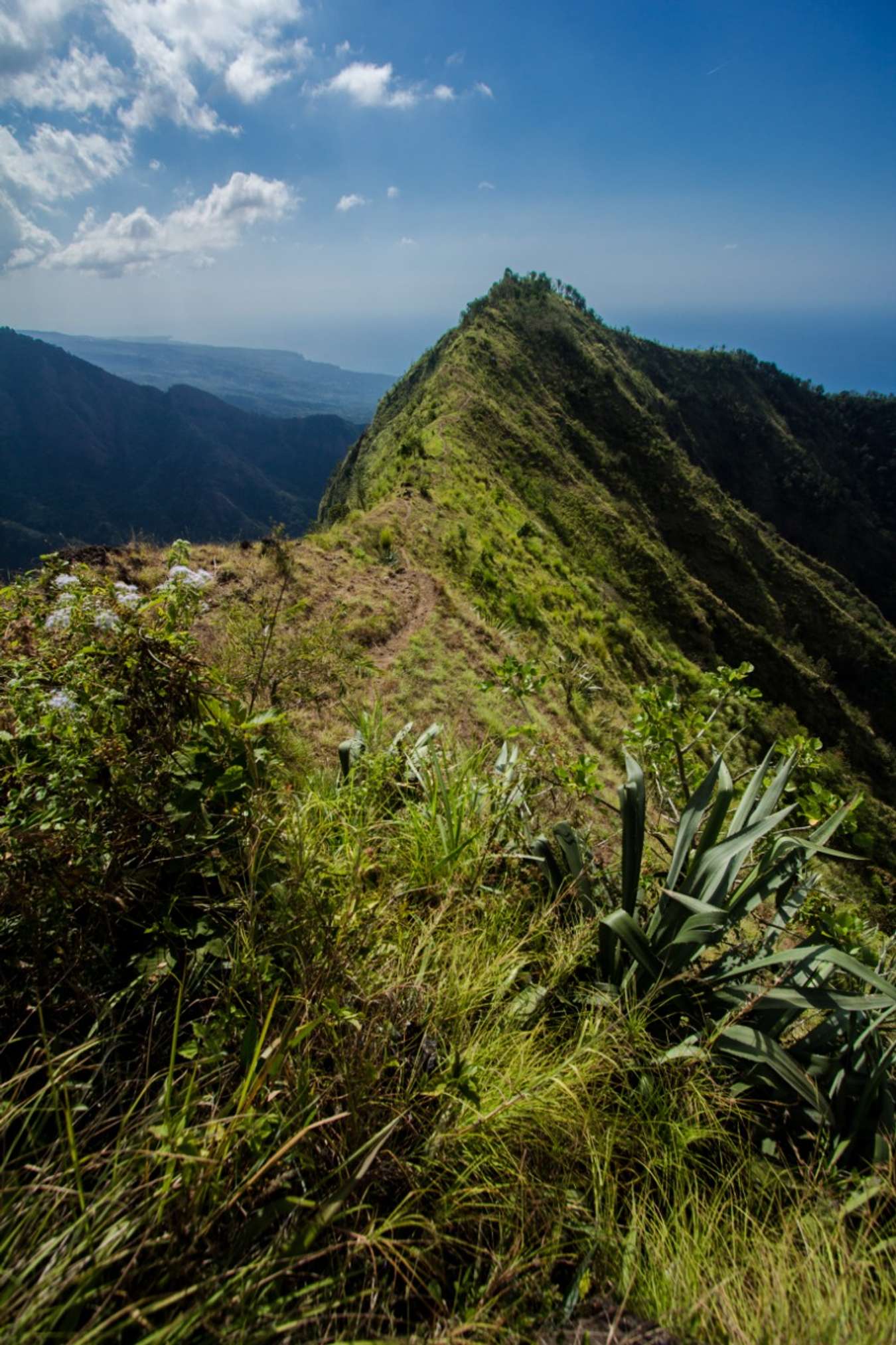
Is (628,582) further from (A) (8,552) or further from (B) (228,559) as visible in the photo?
(A) (8,552)

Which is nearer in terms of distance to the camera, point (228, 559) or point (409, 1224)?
point (409, 1224)

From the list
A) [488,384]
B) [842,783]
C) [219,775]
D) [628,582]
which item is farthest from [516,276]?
[219,775]

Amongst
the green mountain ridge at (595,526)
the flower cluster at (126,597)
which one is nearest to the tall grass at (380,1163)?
the flower cluster at (126,597)

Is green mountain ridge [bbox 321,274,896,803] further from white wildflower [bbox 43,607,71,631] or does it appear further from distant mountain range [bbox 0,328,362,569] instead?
distant mountain range [bbox 0,328,362,569]

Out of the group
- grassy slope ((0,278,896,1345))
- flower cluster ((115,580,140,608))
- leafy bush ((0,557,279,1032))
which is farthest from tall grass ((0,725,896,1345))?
flower cluster ((115,580,140,608))

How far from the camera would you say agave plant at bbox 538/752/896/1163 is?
1783 mm

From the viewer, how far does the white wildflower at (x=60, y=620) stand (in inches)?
72.6

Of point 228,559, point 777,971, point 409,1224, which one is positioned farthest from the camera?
point 228,559

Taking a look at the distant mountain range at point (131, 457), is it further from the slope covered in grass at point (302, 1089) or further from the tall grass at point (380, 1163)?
the tall grass at point (380, 1163)

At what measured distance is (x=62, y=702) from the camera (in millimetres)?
1698

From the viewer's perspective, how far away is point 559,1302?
1.33 m

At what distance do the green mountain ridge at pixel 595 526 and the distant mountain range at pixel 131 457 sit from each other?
76.7 metres

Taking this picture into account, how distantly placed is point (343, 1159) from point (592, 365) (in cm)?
5059

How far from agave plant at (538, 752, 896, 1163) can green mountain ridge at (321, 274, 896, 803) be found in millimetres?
7964
